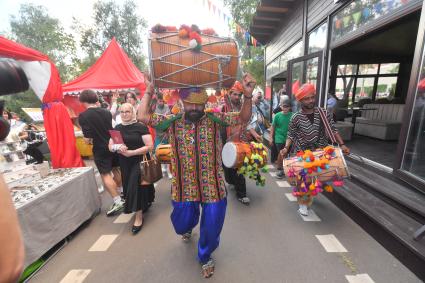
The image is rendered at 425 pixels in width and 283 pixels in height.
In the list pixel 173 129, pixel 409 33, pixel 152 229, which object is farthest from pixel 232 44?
pixel 409 33

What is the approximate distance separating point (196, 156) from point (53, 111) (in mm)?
3121

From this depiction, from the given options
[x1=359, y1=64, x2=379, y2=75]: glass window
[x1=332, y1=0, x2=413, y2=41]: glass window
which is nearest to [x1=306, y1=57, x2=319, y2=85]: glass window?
[x1=332, y1=0, x2=413, y2=41]: glass window

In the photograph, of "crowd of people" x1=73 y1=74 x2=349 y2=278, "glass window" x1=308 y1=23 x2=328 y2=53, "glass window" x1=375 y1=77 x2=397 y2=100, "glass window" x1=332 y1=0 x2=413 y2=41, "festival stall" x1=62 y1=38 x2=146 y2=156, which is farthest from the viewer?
"glass window" x1=375 y1=77 x2=397 y2=100

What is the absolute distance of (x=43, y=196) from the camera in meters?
2.40

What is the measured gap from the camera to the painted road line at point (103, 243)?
2566 mm

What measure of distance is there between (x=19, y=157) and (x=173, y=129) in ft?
10.8

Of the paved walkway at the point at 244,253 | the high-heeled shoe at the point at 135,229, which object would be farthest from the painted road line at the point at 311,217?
the high-heeled shoe at the point at 135,229

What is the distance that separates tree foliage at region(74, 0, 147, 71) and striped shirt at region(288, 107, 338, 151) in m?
26.1

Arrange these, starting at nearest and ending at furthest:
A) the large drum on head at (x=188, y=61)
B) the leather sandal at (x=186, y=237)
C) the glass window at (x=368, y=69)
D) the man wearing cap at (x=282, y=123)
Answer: the large drum on head at (x=188, y=61) → the leather sandal at (x=186, y=237) → the man wearing cap at (x=282, y=123) → the glass window at (x=368, y=69)

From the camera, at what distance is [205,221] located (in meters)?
2.02

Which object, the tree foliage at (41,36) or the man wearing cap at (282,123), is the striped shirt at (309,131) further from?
the tree foliage at (41,36)

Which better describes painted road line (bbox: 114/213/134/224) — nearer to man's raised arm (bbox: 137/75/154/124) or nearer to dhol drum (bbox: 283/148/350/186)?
man's raised arm (bbox: 137/75/154/124)

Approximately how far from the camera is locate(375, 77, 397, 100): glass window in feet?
33.8

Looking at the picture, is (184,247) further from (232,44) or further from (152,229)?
(232,44)
